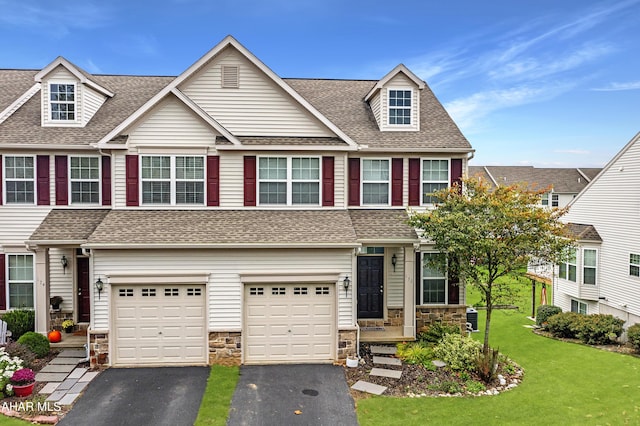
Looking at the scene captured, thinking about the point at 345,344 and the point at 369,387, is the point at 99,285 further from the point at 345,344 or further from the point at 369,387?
the point at 369,387

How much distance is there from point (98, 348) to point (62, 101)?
30.7 ft

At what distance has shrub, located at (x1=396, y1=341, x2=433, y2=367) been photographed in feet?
39.9

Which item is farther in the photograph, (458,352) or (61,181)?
(61,181)

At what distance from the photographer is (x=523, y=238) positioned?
1117 centimetres

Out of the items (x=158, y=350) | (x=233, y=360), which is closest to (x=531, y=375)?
(x=233, y=360)

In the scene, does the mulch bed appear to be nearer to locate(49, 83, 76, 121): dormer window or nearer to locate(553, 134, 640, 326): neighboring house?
locate(553, 134, 640, 326): neighboring house

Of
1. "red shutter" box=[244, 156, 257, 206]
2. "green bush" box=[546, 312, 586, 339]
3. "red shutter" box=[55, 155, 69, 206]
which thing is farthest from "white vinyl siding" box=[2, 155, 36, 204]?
"green bush" box=[546, 312, 586, 339]

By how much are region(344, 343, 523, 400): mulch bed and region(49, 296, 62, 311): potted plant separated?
417 inches

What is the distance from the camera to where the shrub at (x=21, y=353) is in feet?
36.8

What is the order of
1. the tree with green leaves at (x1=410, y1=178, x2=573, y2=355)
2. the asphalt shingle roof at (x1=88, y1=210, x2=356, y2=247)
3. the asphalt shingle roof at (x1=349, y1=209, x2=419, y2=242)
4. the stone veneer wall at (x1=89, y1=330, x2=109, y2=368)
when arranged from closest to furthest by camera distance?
the tree with green leaves at (x1=410, y1=178, x2=573, y2=355) < the stone veneer wall at (x1=89, y1=330, x2=109, y2=368) < the asphalt shingle roof at (x1=88, y1=210, x2=356, y2=247) < the asphalt shingle roof at (x1=349, y1=209, x2=419, y2=242)

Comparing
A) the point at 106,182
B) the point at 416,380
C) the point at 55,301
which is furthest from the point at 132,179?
the point at 416,380

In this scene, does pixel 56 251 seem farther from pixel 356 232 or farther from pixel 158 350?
pixel 356 232

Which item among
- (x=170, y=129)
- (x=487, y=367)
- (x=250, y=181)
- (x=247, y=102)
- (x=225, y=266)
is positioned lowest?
(x=487, y=367)

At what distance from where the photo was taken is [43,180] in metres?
13.9
